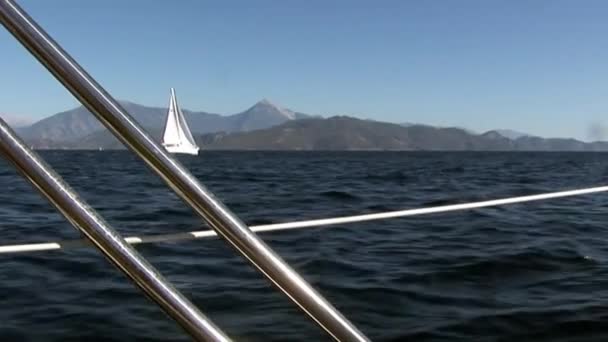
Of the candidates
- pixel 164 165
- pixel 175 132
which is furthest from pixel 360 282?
→ pixel 175 132

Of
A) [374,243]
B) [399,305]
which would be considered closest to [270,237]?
[374,243]

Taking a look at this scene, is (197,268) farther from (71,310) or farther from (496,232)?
(496,232)

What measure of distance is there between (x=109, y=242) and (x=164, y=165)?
152mm

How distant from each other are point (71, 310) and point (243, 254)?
3619mm

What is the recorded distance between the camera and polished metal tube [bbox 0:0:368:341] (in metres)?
0.88

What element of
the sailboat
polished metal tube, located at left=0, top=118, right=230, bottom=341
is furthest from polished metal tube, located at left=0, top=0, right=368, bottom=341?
the sailboat

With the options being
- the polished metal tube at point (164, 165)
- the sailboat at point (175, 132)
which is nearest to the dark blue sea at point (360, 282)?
the polished metal tube at point (164, 165)

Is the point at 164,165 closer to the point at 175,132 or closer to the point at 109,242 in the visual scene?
the point at 109,242

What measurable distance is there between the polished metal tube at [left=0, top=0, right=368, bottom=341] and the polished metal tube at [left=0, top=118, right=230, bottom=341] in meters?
0.12

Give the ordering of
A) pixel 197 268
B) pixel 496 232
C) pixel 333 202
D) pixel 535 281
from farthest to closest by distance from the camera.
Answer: pixel 333 202 → pixel 496 232 → pixel 197 268 → pixel 535 281

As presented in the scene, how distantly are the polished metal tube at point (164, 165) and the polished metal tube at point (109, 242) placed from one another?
0.12 meters

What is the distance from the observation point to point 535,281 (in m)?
5.04

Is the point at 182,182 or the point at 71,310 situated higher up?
the point at 182,182

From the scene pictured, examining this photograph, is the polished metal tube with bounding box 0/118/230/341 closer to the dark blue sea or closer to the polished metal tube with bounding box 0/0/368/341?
the polished metal tube with bounding box 0/0/368/341
